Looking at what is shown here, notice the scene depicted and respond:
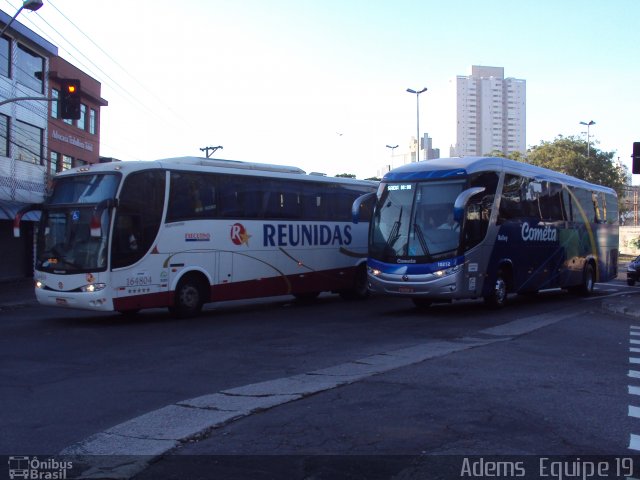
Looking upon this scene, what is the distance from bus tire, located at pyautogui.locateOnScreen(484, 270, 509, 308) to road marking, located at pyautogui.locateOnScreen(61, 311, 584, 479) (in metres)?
6.32

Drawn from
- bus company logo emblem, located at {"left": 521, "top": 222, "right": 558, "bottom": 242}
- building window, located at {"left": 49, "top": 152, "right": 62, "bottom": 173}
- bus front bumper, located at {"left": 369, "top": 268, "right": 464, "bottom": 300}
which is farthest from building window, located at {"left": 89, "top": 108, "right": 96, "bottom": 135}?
bus front bumper, located at {"left": 369, "top": 268, "right": 464, "bottom": 300}

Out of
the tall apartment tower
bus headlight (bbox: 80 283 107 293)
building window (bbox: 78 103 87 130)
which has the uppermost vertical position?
the tall apartment tower

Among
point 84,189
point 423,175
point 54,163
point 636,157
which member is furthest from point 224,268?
point 54,163

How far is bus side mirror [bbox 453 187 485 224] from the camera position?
46.9ft

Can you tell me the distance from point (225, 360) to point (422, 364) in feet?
9.77

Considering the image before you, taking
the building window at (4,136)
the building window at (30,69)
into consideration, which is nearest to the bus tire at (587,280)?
the building window at (4,136)

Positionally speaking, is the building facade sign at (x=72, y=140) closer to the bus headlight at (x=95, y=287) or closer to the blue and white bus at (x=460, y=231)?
the bus headlight at (x=95, y=287)

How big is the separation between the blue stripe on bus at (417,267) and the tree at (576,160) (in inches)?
1872

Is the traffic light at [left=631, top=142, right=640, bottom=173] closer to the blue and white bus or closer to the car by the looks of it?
the blue and white bus

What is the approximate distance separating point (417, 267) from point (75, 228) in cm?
764

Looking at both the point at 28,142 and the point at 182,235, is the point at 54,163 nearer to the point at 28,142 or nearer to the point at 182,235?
the point at 28,142

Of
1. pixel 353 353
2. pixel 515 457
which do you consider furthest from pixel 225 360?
pixel 515 457

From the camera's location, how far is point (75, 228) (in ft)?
46.8

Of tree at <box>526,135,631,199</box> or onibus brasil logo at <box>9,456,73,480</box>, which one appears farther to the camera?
tree at <box>526,135,631,199</box>
